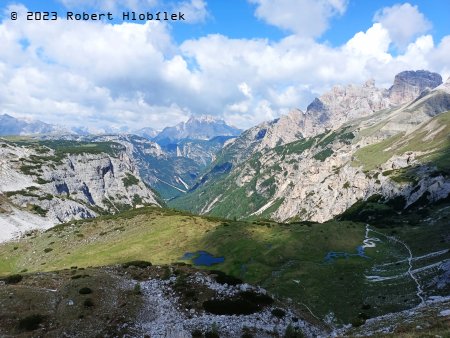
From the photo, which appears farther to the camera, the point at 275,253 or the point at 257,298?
the point at 275,253

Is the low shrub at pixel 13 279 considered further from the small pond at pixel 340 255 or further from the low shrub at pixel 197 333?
the small pond at pixel 340 255

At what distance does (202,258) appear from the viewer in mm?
95812

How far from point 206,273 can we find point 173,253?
52647mm

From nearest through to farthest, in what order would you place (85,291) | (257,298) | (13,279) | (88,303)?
(88,303) → (85,291) → (257,298) → (13,279)

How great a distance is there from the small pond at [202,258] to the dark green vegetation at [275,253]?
2023 mm

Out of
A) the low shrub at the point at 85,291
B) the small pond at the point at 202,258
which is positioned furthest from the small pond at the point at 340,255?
the low shrub at the point at 85,291

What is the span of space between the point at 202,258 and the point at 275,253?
17.7 metres

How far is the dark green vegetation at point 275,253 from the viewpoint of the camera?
64812mm

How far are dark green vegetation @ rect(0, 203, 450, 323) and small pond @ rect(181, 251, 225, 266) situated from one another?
2.02 metres

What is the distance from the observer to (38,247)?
379 ft

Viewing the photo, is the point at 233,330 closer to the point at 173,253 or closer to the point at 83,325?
the point at 83,325

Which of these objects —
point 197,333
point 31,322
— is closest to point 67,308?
point 31,322

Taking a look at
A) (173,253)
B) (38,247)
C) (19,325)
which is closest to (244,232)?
(173,253)

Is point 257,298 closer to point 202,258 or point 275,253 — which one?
point 275,253
